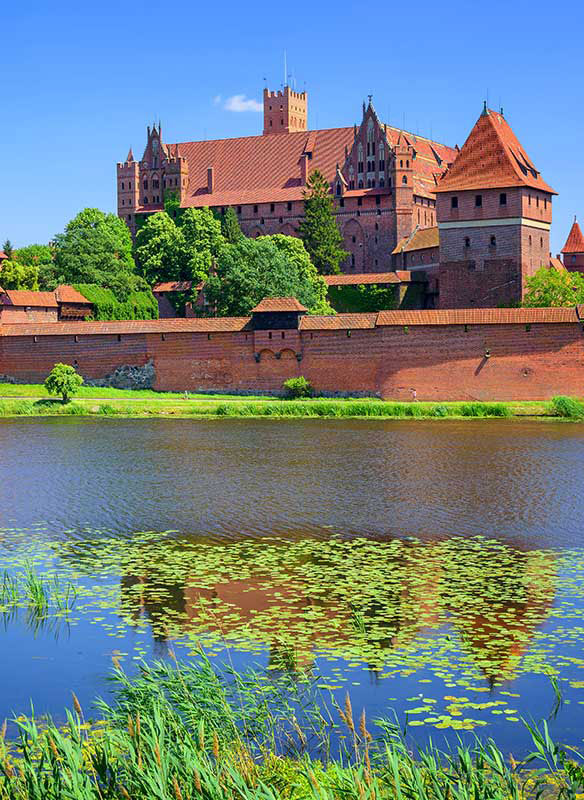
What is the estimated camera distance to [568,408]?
3394 centimetres

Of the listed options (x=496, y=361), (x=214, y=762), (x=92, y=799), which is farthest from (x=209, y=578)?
(x=496, y=361)

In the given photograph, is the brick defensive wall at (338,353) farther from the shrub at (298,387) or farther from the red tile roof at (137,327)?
the shrub at (298,387)

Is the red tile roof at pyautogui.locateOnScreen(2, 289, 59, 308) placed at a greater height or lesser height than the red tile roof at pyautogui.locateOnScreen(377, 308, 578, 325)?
greater

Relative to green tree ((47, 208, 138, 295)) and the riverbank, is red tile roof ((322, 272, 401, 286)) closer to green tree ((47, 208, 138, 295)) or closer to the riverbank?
green tree ((47, 208, 138, 295))

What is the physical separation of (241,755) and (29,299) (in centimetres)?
4644

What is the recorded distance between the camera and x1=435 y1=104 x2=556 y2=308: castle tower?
47.3 meters

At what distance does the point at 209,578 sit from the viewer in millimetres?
12414

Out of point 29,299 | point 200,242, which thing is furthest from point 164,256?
point 29,299

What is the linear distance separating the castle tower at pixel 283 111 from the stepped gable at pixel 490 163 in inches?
2006

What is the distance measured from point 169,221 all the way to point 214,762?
204ft

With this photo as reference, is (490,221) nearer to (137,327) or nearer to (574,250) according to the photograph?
(137,327)

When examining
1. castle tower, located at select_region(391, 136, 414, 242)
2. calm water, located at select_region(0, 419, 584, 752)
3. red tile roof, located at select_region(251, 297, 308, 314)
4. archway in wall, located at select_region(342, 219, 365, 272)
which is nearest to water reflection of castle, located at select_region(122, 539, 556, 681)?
calm water, located at select_region(0, 419, 584, 752)

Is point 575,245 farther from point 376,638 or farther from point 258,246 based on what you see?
point 376,638

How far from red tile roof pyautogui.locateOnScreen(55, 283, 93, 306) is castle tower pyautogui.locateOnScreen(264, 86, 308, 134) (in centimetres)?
4876
